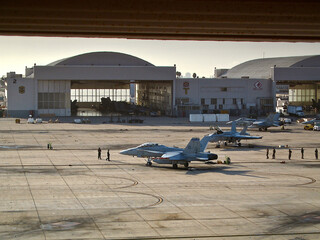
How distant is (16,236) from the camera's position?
87.2 feet

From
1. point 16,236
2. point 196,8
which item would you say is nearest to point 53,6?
point 196,8

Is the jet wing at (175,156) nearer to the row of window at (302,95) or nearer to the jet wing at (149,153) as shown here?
the jet wing at (149,153)

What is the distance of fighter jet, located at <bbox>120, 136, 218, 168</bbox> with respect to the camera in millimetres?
47031

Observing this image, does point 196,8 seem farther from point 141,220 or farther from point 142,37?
point 141,220

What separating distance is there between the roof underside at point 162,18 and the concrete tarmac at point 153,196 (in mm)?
10758

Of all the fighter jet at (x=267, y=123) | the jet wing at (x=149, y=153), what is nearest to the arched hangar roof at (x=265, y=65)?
the fighter jet at (x=267, y=123)

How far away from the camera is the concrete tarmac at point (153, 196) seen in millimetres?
28062

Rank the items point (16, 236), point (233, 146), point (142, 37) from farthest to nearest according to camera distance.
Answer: point (233, 146) < point (142, 37) < point (16, 236)

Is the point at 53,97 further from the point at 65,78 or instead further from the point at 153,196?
the point at 153,196

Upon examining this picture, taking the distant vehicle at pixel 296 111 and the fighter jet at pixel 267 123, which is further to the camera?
the distant vehicle at pixel 296 111

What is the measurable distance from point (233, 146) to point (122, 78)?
48.9m

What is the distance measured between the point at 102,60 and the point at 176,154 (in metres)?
67.4

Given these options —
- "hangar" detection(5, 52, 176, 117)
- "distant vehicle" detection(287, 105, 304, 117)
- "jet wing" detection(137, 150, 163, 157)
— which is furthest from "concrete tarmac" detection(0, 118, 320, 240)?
"distant vehicle" detection(287, 105, 304, 117)

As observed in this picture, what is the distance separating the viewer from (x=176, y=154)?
47.9 m
